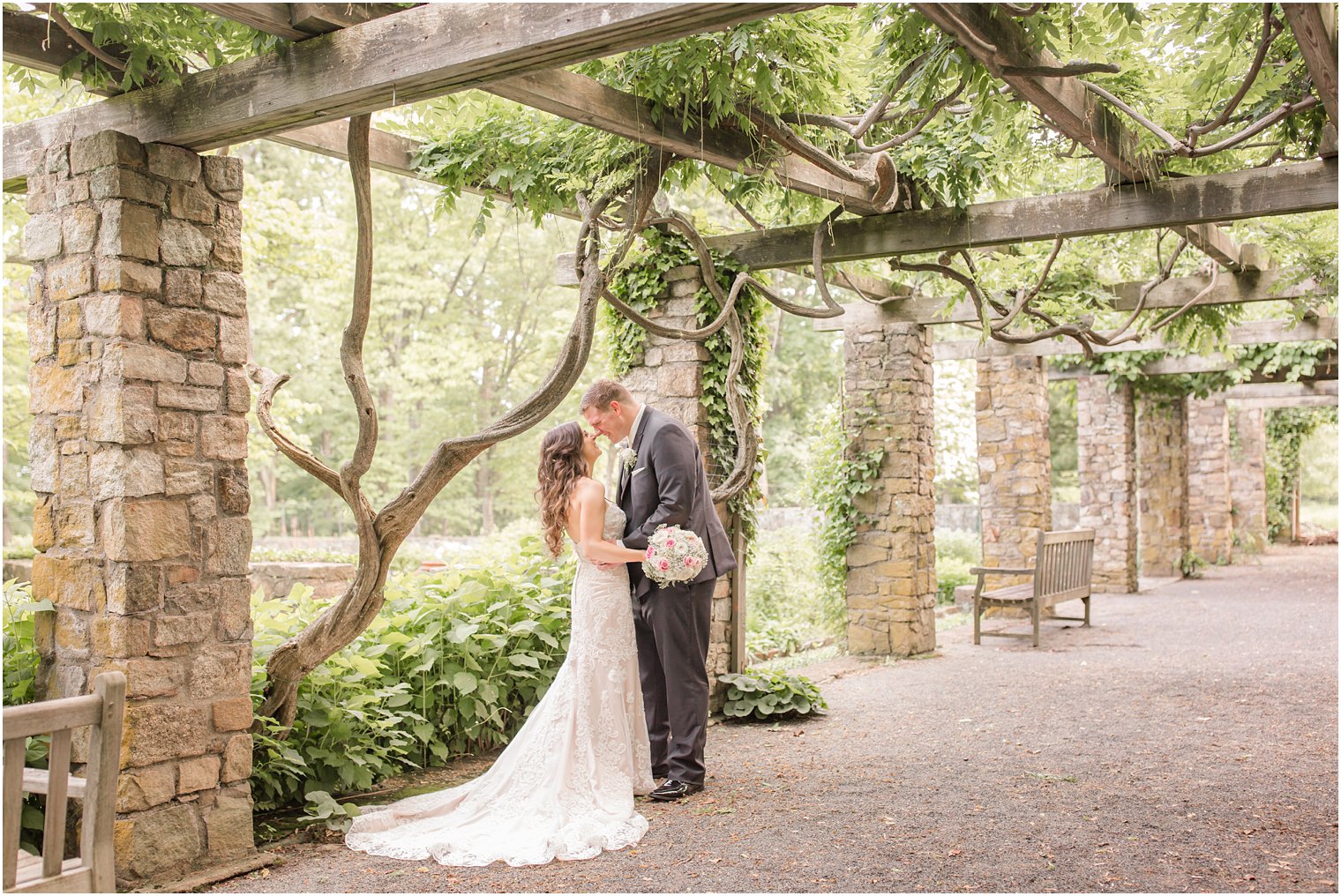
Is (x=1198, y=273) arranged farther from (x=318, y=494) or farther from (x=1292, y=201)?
(x=318, y=494)

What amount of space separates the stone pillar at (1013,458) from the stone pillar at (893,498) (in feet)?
8.87

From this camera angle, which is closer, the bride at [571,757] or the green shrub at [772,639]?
the bride at [571,757]

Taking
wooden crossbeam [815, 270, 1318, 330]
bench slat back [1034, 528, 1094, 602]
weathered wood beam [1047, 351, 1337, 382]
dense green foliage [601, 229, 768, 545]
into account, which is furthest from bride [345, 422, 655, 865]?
weathered wood beam [1047, 351, 1337, 382]

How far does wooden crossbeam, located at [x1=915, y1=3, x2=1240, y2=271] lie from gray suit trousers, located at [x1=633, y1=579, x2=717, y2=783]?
8.42 ft

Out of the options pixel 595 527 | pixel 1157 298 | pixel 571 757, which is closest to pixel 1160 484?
pixel 1157 298

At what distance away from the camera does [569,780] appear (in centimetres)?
456

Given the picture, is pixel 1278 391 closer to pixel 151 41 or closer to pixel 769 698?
pixel 769 698

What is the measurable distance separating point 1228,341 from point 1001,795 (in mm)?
8293

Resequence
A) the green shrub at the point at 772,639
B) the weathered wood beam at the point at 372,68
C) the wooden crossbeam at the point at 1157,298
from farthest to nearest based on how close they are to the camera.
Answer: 1. the green shrub at the point at 772,639
2. the wooden crossbeam at the point at 1157,298
3. the weathered wood beam at the point at 372,68

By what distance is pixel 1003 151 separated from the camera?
5.91 m

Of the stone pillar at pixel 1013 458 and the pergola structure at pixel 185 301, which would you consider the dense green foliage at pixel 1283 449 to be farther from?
the pergola structure at pixel 185 301

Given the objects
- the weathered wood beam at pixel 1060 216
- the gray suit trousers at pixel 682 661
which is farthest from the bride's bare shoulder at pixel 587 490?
the weathered wood beam at pixel 1060 216

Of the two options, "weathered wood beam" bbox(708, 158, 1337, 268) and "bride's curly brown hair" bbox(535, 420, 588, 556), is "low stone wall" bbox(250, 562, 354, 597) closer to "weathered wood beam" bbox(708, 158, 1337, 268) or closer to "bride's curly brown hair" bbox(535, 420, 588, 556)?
"weathered wood beam" bbox(708, 158, 1337, 268)

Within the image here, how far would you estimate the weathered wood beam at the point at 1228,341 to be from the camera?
1120 cm
